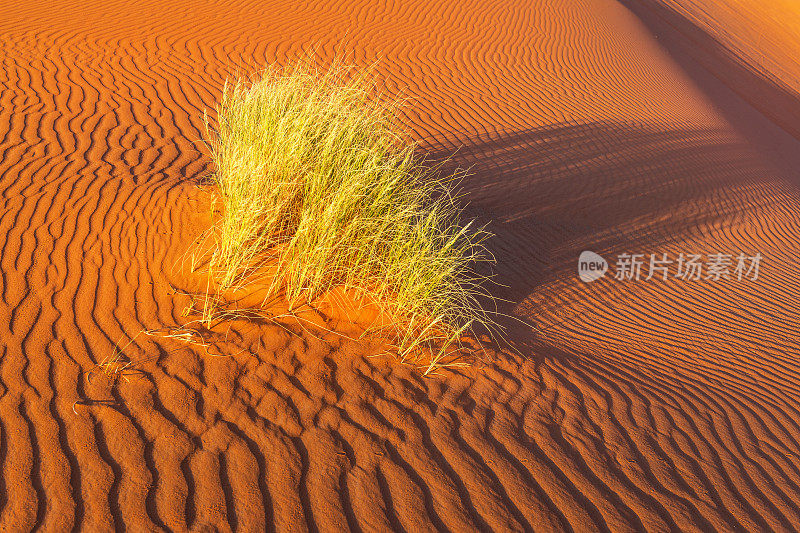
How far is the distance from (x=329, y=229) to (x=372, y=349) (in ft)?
3.36

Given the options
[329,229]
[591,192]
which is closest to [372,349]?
[329,229]

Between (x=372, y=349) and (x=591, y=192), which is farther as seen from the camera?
(x=591, y=192)

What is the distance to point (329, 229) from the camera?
4629 millimetres

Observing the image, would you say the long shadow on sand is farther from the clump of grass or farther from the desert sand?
the clump of grass

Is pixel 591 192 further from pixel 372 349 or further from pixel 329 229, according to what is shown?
pixel 372 349

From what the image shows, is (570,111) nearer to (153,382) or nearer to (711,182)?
(711,182)

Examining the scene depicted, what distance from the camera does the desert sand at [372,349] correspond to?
3.08 meters

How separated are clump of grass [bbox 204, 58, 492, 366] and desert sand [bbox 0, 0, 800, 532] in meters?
0.43

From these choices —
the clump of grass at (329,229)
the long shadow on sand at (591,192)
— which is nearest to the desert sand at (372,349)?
the long shadow on sand at (591,192)

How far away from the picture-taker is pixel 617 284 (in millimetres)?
6844

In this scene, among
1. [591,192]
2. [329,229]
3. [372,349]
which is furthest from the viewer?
[591,192]

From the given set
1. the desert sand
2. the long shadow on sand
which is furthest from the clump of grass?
the long shadow on sand

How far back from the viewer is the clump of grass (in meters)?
4.49

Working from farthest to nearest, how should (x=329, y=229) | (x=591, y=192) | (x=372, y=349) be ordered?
(x=591, y=192), (x=329, y=229), (x=372, y=349)
